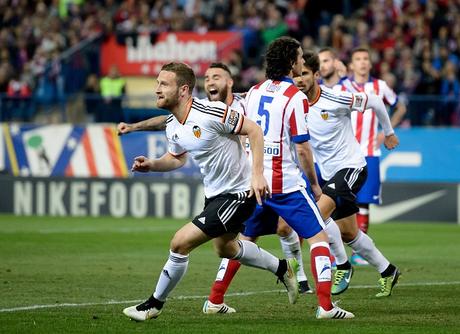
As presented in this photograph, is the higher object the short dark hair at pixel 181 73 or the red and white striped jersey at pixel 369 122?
the short dark hair at pixel 181 73

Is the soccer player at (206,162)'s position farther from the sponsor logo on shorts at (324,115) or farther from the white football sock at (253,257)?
the sponsor logo on shorts at (324,115)

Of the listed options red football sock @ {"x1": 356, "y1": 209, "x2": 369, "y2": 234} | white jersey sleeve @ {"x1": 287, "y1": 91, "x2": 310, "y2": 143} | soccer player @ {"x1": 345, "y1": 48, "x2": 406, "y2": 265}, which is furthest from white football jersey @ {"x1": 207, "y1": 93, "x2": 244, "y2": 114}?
red football sock @ {"x1": 356, "y1": 209, "x2": 369, "y2": 234}

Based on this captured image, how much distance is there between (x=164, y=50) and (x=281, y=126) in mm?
18298

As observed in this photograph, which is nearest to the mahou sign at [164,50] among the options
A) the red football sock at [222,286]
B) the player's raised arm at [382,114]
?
the player's raised arm at [382,114]

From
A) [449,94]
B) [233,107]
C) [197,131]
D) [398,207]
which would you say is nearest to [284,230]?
[233,107]

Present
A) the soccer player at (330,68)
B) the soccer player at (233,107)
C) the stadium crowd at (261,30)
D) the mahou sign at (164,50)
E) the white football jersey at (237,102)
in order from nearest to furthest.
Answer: the soccer player at (233,107) → the white football jersey at (237,102) → the soccer player at (330,68) → the stadium crowd at (261,30) → the mahou sign at (164,50)

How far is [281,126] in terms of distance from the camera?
905 cm

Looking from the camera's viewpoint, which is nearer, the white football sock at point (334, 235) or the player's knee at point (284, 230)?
the white football sock at point (334, 235)

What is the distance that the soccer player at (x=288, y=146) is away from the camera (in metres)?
8.87

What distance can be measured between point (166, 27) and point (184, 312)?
19017mm

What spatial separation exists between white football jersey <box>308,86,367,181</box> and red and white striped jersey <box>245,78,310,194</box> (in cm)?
130

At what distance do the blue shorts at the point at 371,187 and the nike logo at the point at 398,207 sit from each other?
6307mm

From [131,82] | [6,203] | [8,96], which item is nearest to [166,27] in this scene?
[131,82]

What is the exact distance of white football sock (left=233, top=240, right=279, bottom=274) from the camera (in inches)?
356
